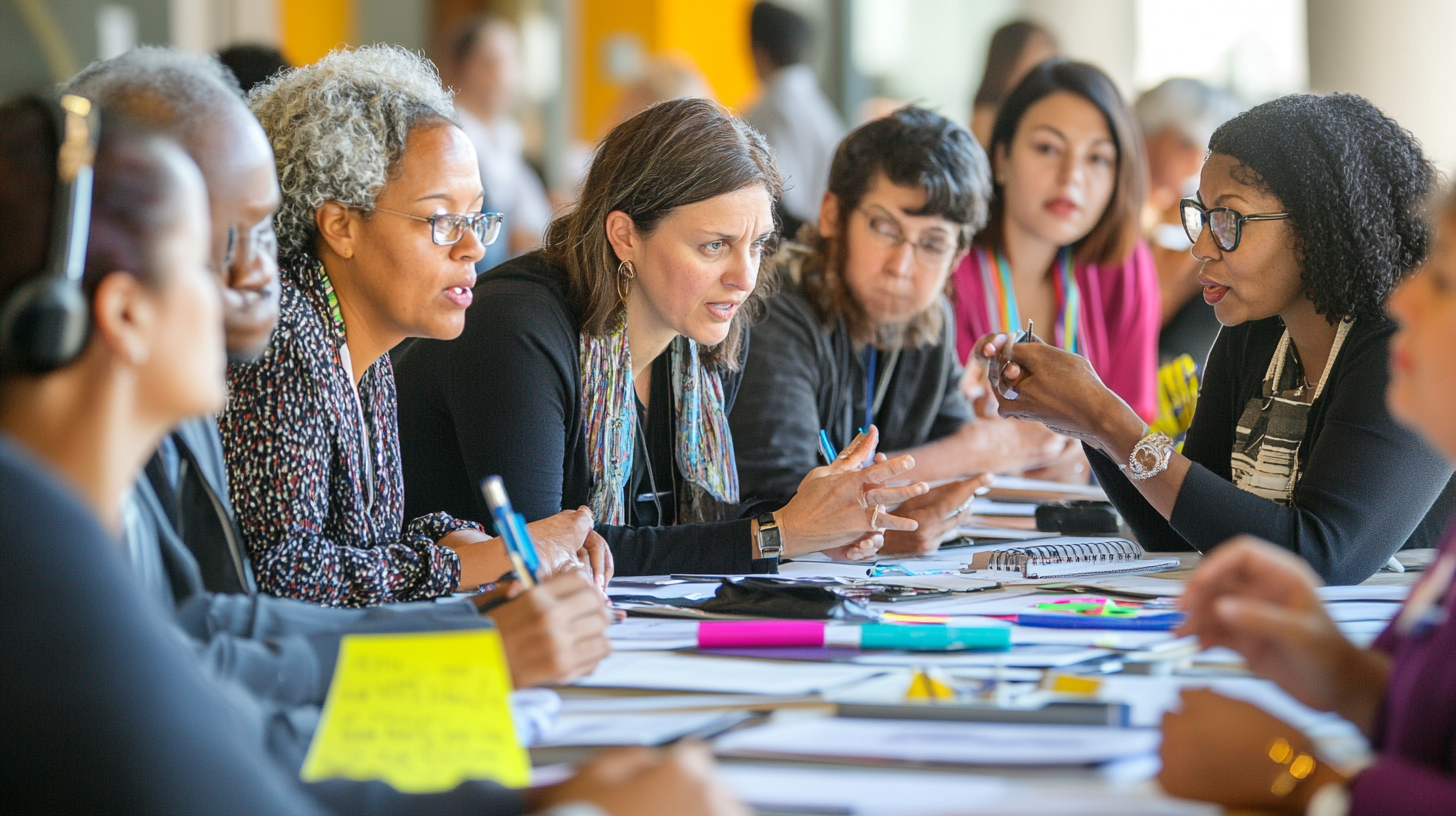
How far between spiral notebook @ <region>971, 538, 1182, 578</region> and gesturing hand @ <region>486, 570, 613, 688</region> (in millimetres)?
787

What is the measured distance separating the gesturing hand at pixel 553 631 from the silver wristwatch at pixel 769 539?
0.73m

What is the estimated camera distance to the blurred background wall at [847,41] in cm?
455

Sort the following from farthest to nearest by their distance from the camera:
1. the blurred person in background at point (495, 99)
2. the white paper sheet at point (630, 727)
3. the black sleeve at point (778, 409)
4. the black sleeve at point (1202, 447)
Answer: the blurred person in background at point (495, 99) < the black sleeve at point (778, 409) < the black sleeve at point (1202, 447) < the white paper sheet at point (630, 727)

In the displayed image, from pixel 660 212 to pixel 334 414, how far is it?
75 centimetres

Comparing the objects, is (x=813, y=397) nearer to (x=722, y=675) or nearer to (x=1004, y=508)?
(x=1004, y=508)

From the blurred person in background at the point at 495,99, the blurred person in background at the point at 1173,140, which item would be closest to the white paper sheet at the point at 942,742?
the blurred person in background at the point at 1173,140

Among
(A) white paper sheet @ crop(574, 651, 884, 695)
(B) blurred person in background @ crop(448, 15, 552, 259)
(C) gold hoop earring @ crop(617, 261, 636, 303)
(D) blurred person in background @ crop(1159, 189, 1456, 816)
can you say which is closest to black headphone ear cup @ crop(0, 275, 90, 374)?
(A) white paper sheet @ crop(574, 651, 884, 695)

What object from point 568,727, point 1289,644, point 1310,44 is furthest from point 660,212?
point 1310,44

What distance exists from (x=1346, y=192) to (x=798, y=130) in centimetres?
367

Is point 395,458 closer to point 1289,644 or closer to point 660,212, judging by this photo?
point 660,212

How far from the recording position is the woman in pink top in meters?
3.39

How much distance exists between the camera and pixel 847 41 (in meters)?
8.87

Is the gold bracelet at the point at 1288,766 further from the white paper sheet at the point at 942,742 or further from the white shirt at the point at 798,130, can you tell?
the white shirt at the point at 798,130

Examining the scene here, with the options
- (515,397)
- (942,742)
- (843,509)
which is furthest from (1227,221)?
(942,742)
